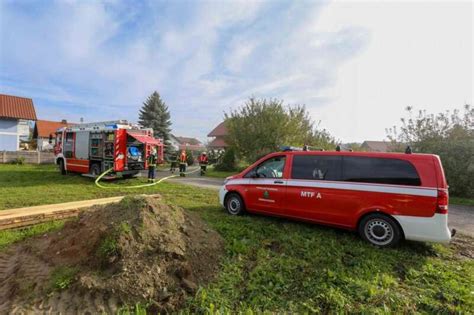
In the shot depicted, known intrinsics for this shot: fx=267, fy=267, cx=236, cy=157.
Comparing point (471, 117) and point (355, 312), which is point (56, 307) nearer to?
point (355, 312)

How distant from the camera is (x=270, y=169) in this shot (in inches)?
264

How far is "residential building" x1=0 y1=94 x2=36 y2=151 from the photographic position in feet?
92.9

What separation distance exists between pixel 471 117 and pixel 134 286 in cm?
1637

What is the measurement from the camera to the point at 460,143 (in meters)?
12.0

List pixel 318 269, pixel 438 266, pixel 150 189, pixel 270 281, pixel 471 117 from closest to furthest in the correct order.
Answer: pixel 270 281, pixel 318 269, pixel 438 266, pixel 150 189, pixel 471 117

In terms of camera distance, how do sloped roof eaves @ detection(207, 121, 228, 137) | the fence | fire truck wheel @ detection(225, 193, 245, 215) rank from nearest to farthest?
A: fire truck wheel @ detection(225, 193, 245, 215) → the fence → sloped roof eaves @ detection(207, 121, 228, 137)

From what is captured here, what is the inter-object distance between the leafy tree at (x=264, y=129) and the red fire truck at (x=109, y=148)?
7303mm

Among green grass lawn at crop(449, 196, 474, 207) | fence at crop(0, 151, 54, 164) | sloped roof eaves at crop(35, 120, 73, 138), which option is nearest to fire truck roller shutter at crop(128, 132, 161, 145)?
green grass lawn at crop(449, 196, 474, 207)

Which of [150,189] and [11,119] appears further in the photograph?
[11,119]

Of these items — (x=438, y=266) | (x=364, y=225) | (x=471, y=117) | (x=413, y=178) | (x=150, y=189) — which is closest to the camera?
(x=438, y=266)

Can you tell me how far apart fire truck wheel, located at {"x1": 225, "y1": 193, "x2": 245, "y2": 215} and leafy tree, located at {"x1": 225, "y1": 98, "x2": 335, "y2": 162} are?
11.8 meters

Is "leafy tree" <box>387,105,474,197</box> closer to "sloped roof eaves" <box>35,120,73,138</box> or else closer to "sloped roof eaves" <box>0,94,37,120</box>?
"sloped roof eaves" <box>0,94,37,120</box>

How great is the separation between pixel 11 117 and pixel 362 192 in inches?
1397

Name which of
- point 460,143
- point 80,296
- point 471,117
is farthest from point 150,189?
point 471,117
